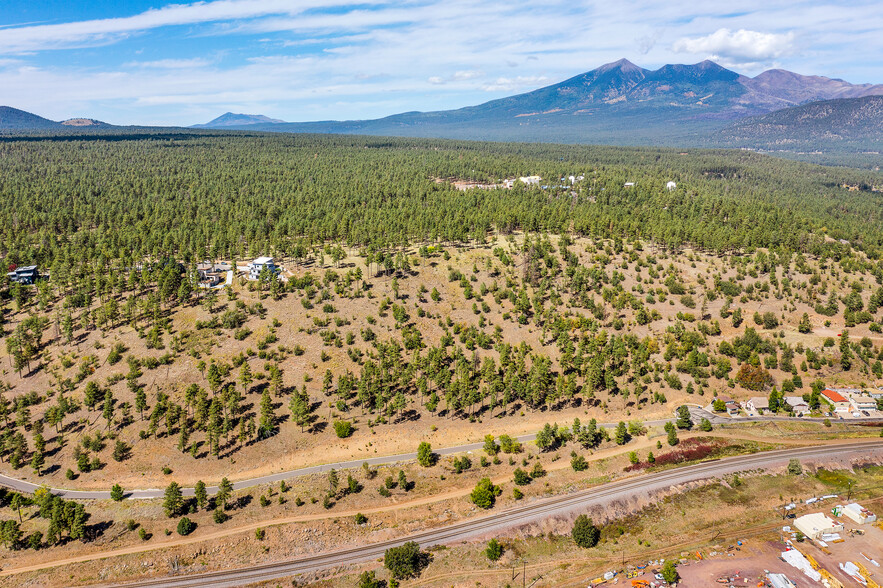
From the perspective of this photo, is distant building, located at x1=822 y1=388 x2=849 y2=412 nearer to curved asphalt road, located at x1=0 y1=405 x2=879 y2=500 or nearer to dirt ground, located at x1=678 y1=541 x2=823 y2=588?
curved asphalt road, located at x1=0 y1=405 x2=879 y2=500

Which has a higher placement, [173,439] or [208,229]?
[208,229]

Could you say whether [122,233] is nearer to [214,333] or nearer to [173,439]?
[214,333]

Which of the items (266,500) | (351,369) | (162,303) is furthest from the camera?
(162,303)

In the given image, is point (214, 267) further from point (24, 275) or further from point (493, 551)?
point (493, 551)

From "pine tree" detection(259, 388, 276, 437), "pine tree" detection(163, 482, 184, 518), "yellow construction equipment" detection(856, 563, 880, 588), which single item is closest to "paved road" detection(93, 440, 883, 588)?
"pine tree" detection(163, 482, 184, 518)

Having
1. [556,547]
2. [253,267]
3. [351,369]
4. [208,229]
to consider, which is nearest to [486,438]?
[556,547]

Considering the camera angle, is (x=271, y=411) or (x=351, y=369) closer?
(x=271, y=411)

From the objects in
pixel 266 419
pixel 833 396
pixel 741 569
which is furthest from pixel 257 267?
pixel 833 396
